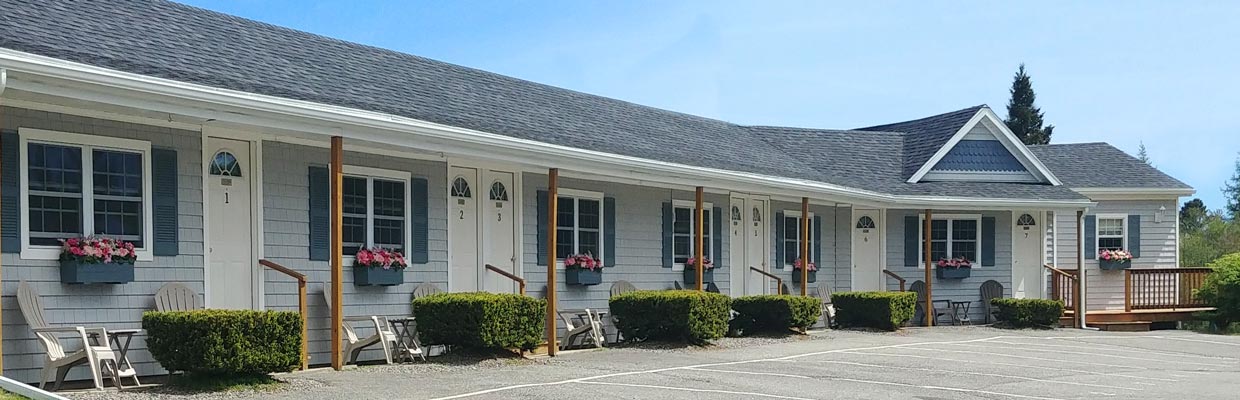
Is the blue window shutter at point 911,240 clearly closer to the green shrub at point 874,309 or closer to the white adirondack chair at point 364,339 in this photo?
the green shrub at point 874,309

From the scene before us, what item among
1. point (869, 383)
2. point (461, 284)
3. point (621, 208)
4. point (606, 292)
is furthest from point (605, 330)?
point (869, 383)

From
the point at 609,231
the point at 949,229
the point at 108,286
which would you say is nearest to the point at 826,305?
the point at 949,229

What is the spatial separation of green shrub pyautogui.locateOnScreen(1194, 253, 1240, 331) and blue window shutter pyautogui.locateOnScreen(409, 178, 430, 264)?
16424mm

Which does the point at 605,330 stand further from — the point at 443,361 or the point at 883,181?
the point at 883,181

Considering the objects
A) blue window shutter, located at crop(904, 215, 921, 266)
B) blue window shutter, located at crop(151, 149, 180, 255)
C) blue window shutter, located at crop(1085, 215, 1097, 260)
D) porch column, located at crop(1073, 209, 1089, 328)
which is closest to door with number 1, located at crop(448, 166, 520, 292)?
blue window shutter, located at crop(151, 149, 180, 255)

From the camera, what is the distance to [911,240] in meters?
24.0

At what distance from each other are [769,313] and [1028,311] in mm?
6934

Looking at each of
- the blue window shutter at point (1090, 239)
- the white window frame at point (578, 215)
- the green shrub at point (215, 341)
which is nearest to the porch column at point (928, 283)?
the blue window shutter at point (1090, 239)

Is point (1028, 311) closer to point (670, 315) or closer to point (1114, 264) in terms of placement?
point (1114, 264)

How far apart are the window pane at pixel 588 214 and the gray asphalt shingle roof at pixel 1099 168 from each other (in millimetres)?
14379

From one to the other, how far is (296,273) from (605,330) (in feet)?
21.1

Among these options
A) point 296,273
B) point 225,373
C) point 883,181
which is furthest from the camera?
point 883,181

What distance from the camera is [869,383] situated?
12.3m

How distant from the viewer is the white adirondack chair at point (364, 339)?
12.9m
